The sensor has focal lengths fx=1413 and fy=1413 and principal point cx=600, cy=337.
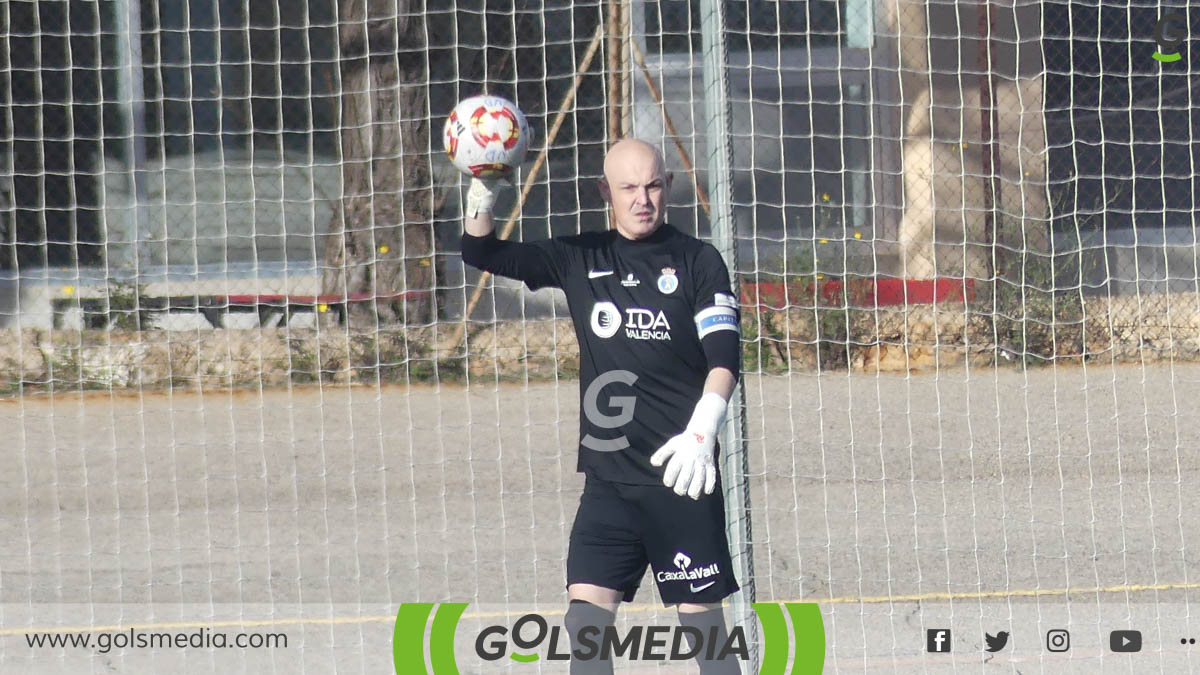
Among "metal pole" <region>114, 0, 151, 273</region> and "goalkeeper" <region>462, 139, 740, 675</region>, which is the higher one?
"metal pole" <region>114, 0, 151, 273</region>

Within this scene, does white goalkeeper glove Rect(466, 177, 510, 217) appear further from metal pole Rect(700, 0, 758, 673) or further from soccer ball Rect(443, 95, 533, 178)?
metal pole Rect(700, 0, 758, 673)

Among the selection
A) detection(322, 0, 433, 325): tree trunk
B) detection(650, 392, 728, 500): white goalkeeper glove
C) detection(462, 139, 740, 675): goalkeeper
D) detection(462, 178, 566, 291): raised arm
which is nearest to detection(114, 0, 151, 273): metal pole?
detection(322, 0, 433, 325): tree trunk

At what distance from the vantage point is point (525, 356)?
721 cm

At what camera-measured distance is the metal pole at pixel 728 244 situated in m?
4.71

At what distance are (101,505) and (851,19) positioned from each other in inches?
284

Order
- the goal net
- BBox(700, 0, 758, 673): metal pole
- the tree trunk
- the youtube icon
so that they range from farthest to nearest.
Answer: the tree trunk, the goal net, the youtube icon, BBox(700, 0, 758, 673): metal pole

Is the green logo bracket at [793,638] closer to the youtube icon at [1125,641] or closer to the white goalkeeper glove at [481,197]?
the youtube icon at [1125,641]

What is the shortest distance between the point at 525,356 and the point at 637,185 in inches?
122

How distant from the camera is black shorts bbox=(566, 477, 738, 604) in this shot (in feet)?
13.9

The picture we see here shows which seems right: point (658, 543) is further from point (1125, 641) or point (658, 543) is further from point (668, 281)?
point (1125, 641)

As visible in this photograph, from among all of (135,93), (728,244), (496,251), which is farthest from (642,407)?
(135,93)

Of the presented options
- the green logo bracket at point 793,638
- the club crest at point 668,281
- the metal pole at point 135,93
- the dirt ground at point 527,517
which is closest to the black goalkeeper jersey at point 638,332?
the club crest at point 668,281

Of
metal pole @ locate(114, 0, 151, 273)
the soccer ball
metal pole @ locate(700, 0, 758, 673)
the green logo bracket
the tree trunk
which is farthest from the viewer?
→ metal pole @ locate(114, 0, 151, 273)

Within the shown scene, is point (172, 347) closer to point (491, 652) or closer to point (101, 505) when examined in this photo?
point (101, 505)
